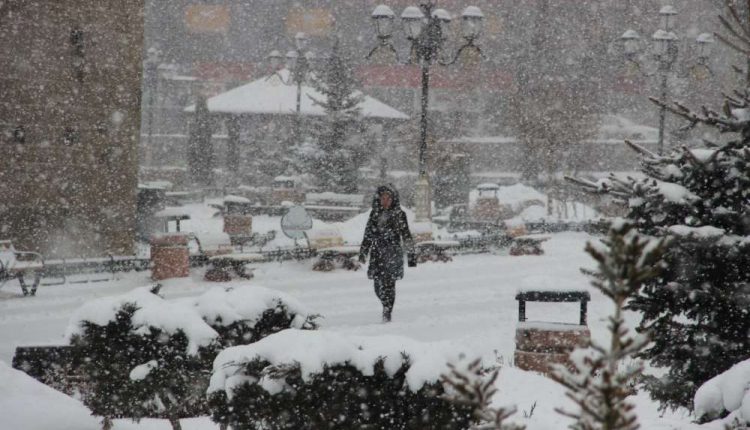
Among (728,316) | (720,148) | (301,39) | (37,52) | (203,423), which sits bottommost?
(203,423)

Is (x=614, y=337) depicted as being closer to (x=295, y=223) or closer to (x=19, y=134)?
(x=19, y=134)

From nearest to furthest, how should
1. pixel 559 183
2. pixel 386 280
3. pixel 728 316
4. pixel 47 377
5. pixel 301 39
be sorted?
pixel 728 316
pixel 47 377
pixel 386 280
pixel 301 39
pixel 559 183

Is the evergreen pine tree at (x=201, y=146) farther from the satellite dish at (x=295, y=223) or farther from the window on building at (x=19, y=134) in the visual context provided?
the window on building at (x=19, y=134)

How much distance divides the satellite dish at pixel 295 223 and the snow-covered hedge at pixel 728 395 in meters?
14.4

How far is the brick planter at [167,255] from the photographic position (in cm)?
1438

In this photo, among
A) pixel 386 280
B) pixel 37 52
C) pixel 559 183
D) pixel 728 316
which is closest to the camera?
pixel 728 316

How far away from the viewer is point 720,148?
4684 mm

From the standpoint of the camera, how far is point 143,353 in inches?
206

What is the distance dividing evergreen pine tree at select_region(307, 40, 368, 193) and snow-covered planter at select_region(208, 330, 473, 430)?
977 inches

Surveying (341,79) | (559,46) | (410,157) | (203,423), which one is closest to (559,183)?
(410,157)

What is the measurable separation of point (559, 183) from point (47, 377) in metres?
28.1

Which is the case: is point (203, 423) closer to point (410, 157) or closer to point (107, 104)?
point (107, 104)

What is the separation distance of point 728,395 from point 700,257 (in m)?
1.11

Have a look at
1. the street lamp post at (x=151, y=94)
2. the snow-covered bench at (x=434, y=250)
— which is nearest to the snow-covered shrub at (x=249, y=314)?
the snow-covered bench at (x=434, y=250)
